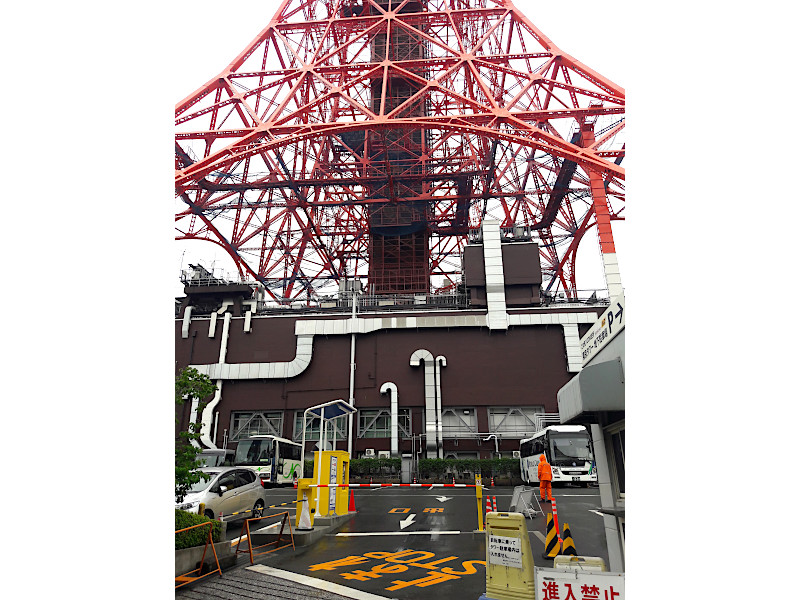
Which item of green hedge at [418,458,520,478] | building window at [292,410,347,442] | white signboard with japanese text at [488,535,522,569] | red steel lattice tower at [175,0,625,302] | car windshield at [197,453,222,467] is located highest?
red steel lattice tower at [175,0,625,302]

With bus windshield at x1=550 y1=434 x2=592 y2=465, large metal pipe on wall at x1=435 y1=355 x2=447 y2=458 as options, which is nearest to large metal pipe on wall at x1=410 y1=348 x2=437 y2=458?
large metal pipe on wall at x1=435 y1=355 x2=447 y2=458

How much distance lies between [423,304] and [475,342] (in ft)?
13.9

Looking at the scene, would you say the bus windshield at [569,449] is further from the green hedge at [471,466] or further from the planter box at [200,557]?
the planter box at [200,557]

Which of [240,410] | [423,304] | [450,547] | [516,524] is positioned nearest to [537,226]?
[423,304]

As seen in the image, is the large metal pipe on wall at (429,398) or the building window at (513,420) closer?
the large metal pipe on wall at (429,398)

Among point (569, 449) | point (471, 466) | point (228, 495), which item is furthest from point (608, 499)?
point (471, 466)

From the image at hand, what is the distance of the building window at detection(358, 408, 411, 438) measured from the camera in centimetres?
2969

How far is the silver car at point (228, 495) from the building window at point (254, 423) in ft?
50.8

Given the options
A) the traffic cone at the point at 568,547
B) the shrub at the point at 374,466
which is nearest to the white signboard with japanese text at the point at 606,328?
the traffic cone at the point at 568,547

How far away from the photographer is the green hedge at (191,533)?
315 inches

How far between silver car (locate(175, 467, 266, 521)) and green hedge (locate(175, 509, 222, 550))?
3550 millimetres

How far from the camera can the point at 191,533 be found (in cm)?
830

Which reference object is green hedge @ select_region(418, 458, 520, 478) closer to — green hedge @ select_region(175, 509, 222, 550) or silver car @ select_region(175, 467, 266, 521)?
silver car @ select_region(175, 467, 266, 521)

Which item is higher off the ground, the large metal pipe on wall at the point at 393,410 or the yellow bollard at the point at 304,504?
the large metal pipe on wall at the point at 393,410
